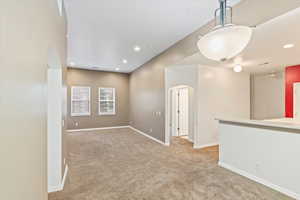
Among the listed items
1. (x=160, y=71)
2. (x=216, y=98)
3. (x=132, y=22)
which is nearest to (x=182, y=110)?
(x=216, y=98)

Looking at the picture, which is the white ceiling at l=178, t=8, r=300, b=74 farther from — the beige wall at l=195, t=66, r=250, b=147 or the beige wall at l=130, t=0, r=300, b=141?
the beige wall at l=195, t=66, r=250, b=147

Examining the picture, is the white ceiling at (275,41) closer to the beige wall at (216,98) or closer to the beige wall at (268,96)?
the beige wall at (216,98)

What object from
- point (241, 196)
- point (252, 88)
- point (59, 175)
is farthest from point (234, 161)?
point (252, 88)

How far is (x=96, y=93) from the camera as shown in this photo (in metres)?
7.77

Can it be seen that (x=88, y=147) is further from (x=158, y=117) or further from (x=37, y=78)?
(x=37, y=78)

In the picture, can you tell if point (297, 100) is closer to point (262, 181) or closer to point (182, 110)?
point (262, 181)

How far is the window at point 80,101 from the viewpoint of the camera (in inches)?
289

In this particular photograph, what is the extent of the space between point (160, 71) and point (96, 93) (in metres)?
4.17

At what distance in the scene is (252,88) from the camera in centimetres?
645

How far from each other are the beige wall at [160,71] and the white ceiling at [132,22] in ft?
0.67

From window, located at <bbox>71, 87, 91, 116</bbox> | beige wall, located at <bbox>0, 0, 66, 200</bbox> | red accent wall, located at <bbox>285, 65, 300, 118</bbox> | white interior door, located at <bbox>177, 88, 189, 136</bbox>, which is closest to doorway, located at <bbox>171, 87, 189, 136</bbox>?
white interior door, located at <bbox>177, 88, 189, 136</bbox>

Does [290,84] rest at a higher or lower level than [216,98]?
higher

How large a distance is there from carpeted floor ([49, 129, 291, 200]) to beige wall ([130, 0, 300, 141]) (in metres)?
1.50

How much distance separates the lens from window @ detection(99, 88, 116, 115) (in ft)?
26.0
